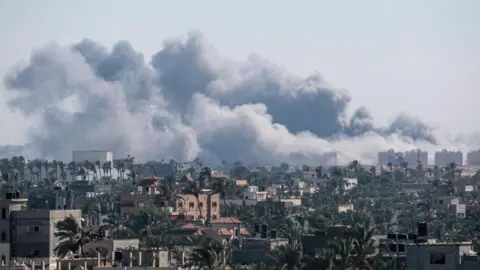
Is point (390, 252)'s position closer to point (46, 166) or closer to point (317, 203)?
point (317, 203)

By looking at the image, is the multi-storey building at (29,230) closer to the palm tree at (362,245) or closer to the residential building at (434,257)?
the palm tree at (362,245)

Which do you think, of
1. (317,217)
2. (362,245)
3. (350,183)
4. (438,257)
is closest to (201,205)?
(317,217)

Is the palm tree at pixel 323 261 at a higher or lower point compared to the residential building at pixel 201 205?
lower

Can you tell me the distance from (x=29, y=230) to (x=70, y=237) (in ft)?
25.7

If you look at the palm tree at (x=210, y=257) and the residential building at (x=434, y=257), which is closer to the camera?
the residential building at (x=434, y=257)

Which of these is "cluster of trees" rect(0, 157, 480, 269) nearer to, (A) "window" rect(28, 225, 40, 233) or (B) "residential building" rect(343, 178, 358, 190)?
(B) "residential building" rect(343, 178, 358, 190)

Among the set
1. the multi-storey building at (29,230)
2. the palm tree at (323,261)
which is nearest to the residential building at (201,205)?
the multi-storey building at (29,230)

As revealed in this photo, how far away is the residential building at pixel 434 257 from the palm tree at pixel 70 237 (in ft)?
41.8

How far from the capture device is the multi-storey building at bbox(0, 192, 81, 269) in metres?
69.6

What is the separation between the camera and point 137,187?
13725 cm

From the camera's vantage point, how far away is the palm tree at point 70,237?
62375 mm

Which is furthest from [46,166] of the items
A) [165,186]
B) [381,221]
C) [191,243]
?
[191,243]

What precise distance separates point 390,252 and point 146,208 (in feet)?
163

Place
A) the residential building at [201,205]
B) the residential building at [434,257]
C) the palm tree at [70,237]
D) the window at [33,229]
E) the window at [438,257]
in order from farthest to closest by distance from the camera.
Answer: the residential building at [201,205] → the window at [33,229] → the palm tree at [70,237] → the window at [438,257] → the residential building at [434,257]
